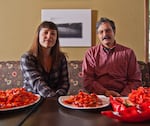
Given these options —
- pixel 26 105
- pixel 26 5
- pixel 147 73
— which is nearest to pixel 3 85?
pixel 26 5

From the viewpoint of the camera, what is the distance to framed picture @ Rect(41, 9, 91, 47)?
2.88 metres

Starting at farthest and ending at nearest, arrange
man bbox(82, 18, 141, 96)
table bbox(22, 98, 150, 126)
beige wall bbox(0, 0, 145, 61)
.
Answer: beige wall bbox(0, 0, 145, 61) < man bbox(82, 18, 141, 96) < table bbox(22, 98, 150, 126)

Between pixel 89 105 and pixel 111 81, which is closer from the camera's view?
pixel 89 105

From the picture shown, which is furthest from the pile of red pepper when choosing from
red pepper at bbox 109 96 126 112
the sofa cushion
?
the sofa cushion

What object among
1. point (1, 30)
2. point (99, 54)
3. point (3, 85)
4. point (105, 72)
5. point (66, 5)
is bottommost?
point (3, 85)

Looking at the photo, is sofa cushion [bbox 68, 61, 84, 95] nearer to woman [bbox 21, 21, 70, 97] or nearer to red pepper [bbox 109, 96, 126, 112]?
woman [bbox 21, 21, 70, 97]

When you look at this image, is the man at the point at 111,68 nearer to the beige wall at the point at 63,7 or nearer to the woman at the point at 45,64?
the woman at the point at 45,64

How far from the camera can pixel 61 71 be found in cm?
208

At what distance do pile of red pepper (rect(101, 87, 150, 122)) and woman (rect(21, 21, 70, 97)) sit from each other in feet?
2.36

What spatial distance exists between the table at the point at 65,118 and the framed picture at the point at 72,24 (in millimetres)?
1649

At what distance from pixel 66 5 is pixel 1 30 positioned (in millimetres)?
866

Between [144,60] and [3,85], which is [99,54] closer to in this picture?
[144,60]

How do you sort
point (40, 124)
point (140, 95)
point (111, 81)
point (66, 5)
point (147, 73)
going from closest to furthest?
point (40, 124) → point (140, 95) → point (111, 81) → point (147, 73) → point (66, 5)

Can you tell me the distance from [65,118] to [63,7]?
199 centimetres
